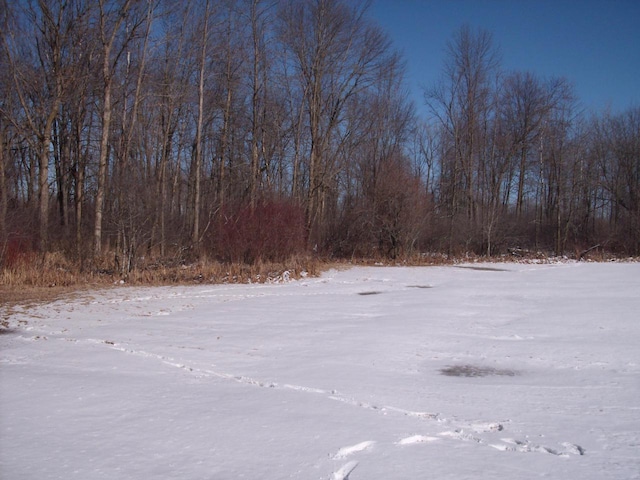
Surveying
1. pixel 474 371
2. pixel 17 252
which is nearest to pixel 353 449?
pixel 474 371

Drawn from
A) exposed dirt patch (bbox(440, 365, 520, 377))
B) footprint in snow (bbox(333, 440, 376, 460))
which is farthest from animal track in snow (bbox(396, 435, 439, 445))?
exposed dirt patch (bbox(440, 365, 520, 377))

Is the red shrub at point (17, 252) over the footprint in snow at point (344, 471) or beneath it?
over

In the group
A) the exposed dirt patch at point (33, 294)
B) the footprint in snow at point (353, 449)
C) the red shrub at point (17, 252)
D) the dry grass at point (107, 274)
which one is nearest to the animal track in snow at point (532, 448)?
the footprint in snow at point (353, 449)

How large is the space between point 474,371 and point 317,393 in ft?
7.01

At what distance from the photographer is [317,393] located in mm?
4996

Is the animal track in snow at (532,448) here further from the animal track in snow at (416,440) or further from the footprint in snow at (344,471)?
the footprint in snow at (344,471)

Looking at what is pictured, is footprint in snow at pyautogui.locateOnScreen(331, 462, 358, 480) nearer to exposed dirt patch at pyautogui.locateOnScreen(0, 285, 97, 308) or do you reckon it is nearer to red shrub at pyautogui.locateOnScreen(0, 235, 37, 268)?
Answer: exposed dirt patch at pyautogui.locateOnScreen(0, 285, 97, 308)

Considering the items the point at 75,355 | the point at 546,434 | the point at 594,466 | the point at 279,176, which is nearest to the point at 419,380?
the point at 546,434

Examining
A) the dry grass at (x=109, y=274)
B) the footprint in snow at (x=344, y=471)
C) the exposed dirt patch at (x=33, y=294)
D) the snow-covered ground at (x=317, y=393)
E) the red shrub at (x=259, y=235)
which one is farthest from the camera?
the red shrub at (x=259, y=235)

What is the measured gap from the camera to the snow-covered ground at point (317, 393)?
3.43m

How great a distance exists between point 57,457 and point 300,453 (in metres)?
1.66

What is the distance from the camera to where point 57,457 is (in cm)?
345

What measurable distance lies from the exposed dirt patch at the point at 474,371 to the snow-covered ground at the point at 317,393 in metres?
0.04

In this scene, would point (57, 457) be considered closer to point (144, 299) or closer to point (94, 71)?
point (144, 299)
